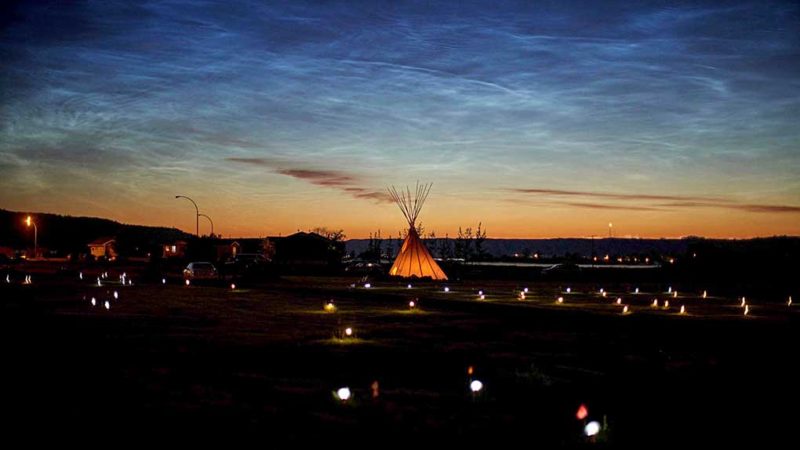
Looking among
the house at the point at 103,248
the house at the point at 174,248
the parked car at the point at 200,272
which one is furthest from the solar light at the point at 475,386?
the house at the point at 174,248

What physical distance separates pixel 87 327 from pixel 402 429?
13.7 metres

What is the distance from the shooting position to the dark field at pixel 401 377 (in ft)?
29.8

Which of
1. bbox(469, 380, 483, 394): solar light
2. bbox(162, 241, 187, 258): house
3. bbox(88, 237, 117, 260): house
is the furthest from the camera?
bbox(162, 241, 187, 258): house

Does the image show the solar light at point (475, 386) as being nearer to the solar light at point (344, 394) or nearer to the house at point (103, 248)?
the solar light at point (344, 394)

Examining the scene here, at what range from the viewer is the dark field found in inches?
357

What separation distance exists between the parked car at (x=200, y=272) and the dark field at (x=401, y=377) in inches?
1112

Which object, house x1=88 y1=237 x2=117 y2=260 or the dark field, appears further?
house x1=88 y1=237 x2=117 y2=260

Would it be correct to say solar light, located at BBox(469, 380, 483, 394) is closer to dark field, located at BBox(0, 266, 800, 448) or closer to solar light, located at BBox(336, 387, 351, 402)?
dark field, located at BBox(0, 266, 800, 448)

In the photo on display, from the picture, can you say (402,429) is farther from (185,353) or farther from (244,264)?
(244,264)

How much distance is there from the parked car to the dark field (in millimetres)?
28232

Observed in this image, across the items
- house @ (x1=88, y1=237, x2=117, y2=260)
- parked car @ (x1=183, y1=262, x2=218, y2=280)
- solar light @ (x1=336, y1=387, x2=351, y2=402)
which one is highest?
house @ (x1=88, y1=237, x2=117, y2=260)

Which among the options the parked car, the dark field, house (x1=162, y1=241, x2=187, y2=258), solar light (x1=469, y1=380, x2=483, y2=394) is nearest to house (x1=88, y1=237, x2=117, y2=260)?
house (x1=162, y1=241, x2=187, y2=258)

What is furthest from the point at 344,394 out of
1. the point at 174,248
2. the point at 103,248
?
the point at 174,248

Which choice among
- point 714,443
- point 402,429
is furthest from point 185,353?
point 714,443
